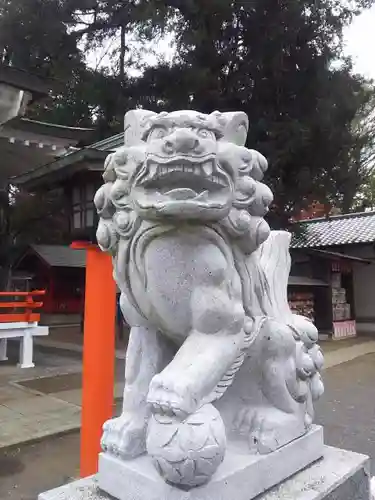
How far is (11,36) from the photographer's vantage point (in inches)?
320

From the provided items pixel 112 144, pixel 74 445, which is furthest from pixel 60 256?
pixel 74 445

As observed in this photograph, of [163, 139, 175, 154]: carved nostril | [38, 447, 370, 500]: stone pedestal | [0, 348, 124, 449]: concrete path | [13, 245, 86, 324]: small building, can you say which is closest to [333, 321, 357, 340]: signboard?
[0, 348, 124, 449]: concrete path

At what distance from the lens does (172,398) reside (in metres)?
1.12

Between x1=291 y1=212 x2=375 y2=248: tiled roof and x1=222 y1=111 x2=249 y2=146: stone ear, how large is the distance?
914cm

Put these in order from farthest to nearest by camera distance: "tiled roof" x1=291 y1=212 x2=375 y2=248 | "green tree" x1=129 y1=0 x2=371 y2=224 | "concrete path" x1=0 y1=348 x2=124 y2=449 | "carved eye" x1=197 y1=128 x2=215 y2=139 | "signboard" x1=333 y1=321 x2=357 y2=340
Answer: "tiled roof" x1=291 y1=212 x2=375 y2=248
"signboard" x1=333 y1=321 x2=357 y2=340
"green tree" x1=129 y1=0 x2=371 y2=224
"concrete path" x1=0 y1=348 x2=124 y2=449
"carved eye" x1=197 y1=128 x2=215 y2=139

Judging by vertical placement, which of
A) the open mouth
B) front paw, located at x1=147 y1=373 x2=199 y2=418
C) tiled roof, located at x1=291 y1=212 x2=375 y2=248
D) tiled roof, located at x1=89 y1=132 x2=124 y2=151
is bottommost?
front paw, located at x1=147 y1=373 x2=199 y2=418

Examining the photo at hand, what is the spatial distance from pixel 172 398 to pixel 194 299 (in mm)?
266

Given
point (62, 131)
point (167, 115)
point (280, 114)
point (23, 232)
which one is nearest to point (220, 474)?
point (167, 115)

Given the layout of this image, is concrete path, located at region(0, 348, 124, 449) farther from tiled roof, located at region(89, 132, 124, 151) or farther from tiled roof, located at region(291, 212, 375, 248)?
tiled roof, located at region(291, 212, 375, 248)

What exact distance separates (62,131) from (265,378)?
4.63 m

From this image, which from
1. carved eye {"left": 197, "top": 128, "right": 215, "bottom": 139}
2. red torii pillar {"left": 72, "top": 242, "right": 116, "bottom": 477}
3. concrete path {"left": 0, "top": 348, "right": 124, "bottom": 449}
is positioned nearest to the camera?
carved eye {"left": 197, "top": 128, "right": 215, "bottom": 139}

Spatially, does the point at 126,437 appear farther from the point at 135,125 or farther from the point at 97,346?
the point at 97,346

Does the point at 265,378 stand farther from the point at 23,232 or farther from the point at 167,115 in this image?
the point at 23,232

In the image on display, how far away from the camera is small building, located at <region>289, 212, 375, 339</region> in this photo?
10.1m
